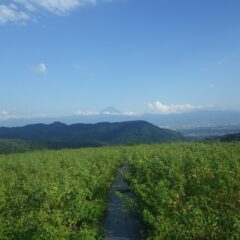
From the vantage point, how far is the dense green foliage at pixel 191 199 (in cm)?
1421

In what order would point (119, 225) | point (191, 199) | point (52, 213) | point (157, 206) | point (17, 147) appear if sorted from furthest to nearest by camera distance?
point (17, 147) → point (119, 225) → point (191, 199) → point (52, 213) → point (157, 206)

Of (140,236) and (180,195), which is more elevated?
(180,195)

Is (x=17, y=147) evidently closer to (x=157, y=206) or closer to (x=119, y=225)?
(x=119, y=225)

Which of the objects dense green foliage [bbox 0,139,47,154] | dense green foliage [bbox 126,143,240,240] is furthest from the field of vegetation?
dense green foliage [bbox 0,139,47,154]

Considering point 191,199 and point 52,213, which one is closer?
point 52,213

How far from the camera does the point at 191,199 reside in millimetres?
17875

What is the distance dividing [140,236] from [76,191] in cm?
339

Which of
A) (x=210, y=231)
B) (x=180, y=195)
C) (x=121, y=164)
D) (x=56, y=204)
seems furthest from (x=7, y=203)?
(x=121, y=164)

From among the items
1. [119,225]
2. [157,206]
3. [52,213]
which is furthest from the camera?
[119,225]

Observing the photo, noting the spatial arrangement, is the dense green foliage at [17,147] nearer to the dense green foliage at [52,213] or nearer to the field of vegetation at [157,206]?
the field of vegetation at [157,206]

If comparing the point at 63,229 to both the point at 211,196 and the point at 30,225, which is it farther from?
the point at 211,196

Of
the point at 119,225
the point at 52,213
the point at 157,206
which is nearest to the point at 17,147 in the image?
the point at 119,225

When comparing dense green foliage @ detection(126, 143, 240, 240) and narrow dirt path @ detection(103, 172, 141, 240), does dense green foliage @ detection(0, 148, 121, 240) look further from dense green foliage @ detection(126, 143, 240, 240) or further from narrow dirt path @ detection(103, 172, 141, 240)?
dense green foliage @ detection(126, 143, 240, 240)

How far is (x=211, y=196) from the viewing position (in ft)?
62.1
